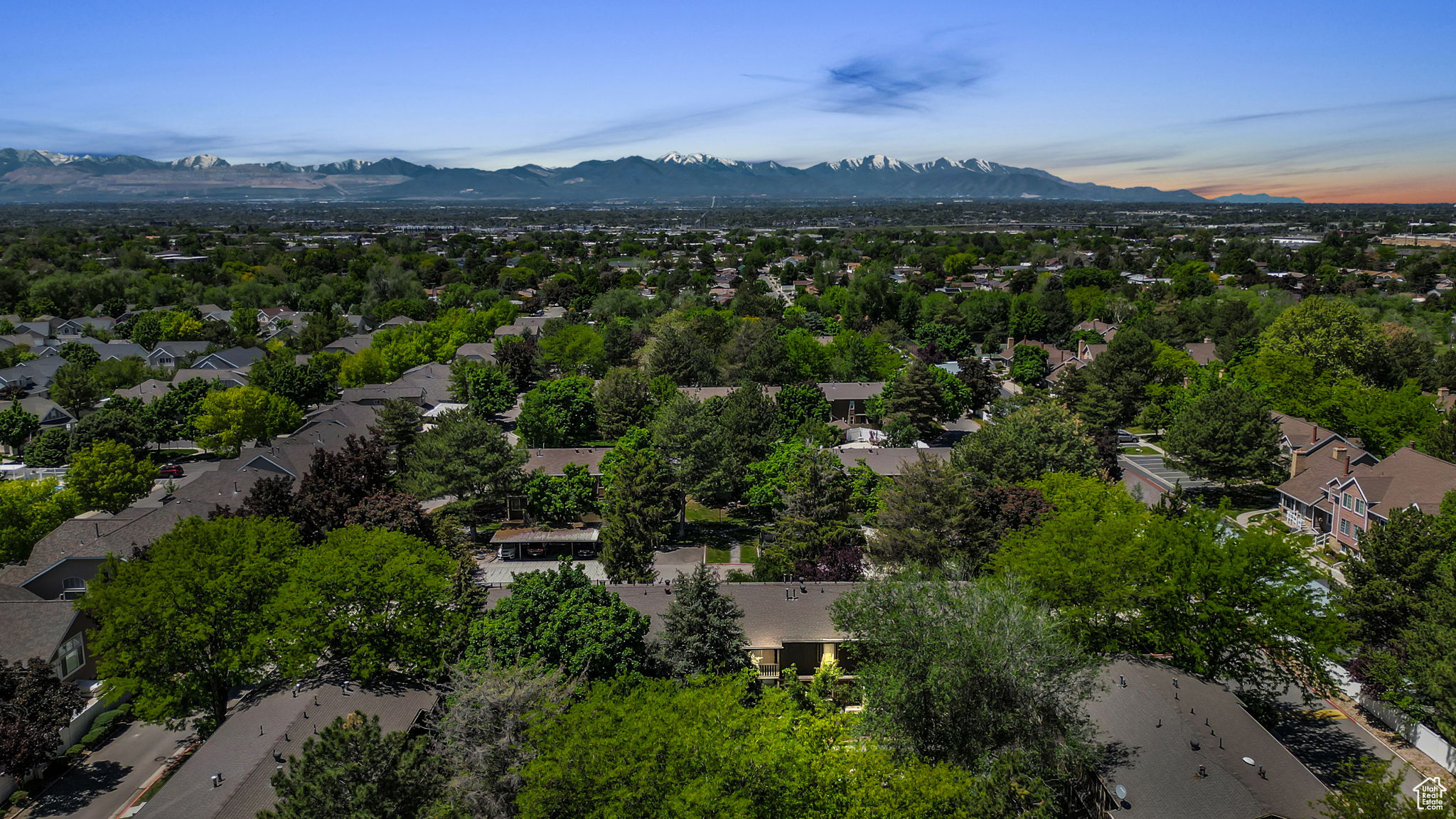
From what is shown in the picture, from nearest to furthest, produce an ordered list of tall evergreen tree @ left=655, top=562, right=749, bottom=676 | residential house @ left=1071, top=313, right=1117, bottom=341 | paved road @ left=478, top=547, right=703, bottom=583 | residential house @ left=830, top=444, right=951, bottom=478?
tall evergreen tree @ left=655, top=562, right=749, bottom=676, paved road @ left=478, top=547, right=703, bottom=583, residential house @ left=830, top=444, right=951, bottom=478, residential house @ left=1071, top=313, right=1117, bottom=341

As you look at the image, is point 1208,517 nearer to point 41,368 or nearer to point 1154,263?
point 41,368

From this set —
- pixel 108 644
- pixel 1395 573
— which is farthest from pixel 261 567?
pixel 1395 573

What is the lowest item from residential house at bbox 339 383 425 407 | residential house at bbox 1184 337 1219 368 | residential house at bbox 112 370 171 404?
residential house at bbox 339 383 425 407

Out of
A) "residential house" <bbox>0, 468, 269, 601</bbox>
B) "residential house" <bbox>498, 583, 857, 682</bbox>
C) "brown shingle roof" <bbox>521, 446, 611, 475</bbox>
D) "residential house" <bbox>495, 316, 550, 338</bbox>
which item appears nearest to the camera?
"residential house" <bbox>498, 583, 857, 682</bbox>

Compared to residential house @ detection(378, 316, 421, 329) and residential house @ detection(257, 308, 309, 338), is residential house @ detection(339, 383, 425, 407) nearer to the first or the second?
residential house @ detection(378, 316, 421, 329)

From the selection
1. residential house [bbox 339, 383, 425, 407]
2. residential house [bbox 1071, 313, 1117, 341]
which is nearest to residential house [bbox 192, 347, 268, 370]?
residential house [bbox 339, 383, 425, 407]

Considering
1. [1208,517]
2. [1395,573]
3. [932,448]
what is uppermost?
[1208,517]
